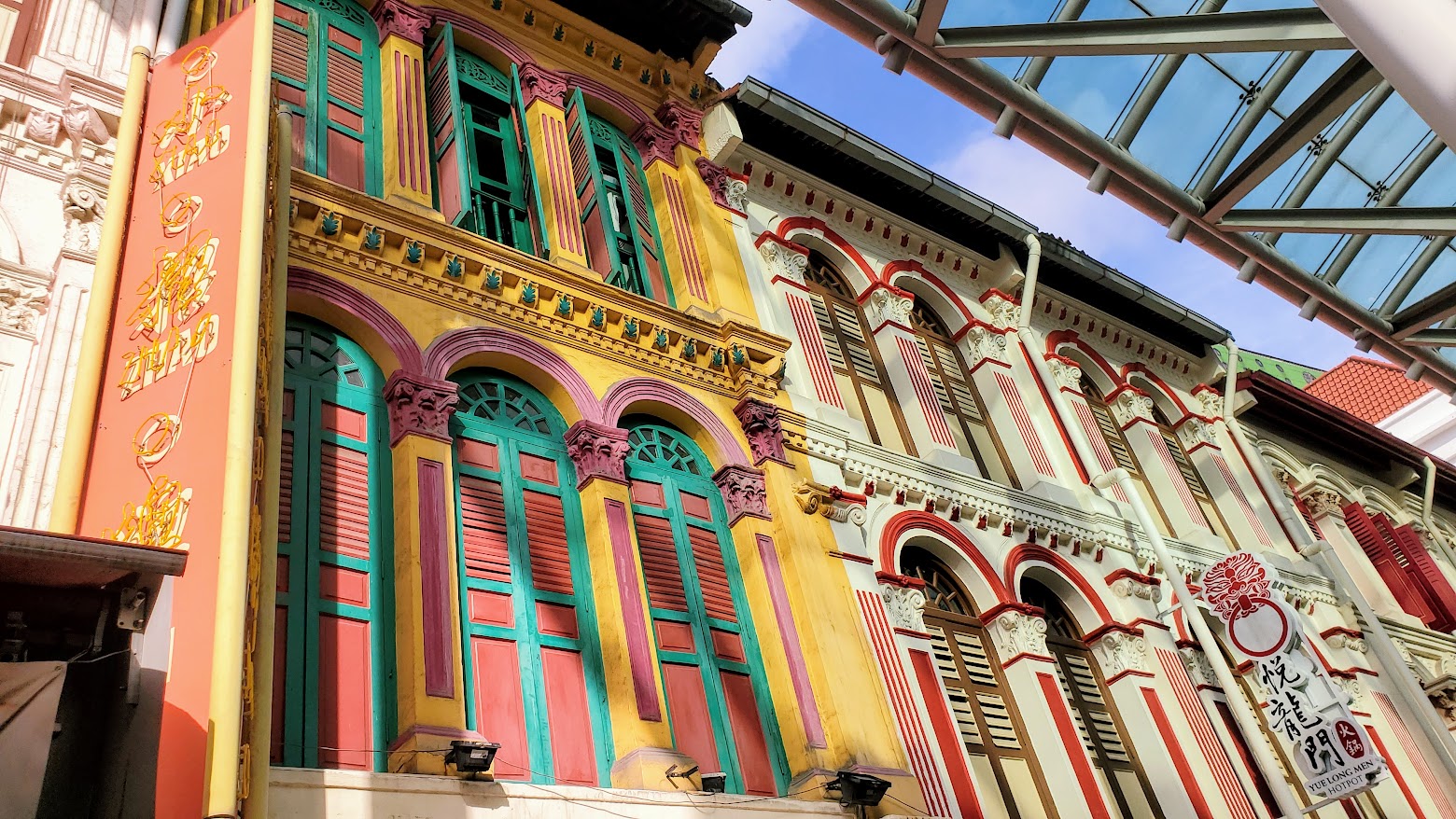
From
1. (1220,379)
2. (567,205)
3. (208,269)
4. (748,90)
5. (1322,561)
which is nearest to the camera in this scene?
(208,269)

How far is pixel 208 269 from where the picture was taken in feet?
15.3

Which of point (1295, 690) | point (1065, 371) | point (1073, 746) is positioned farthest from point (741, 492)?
point (1065, 371)

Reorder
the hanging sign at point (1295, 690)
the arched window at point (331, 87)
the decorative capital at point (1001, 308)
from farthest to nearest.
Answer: the decorative capital at point (1001, 308) < the hanging sign at point (1295, 690) < the arched window at point (331, 87)

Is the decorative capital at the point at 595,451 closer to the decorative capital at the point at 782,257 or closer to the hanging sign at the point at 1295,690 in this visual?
the decorative capital at the point at 782,257

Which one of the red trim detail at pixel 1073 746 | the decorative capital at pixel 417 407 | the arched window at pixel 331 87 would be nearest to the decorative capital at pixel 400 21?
the arched window at pixel 331 87

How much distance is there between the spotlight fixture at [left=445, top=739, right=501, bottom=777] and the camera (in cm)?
529

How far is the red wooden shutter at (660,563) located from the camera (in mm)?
7387

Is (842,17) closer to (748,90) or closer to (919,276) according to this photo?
(748,90)

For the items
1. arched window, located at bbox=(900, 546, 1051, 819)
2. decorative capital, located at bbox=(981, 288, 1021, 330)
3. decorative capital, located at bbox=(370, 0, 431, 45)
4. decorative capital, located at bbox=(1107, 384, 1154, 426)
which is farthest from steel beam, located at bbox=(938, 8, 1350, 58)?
decorative capital, located at bbox=(1107, 384, 1154, 426)

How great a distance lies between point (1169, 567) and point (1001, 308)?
4.12 meters

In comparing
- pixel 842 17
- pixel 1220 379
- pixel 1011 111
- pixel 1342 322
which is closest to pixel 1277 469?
pixel 1220 379

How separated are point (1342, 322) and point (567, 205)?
5.85 metres

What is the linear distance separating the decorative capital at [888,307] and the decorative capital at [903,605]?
3.78 metres

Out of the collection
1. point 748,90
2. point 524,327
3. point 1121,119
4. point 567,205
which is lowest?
point 1121,119
